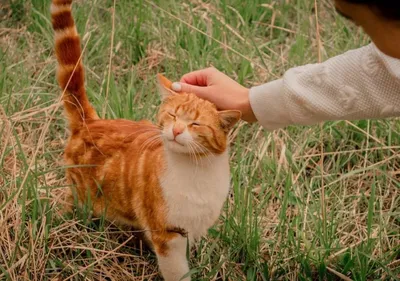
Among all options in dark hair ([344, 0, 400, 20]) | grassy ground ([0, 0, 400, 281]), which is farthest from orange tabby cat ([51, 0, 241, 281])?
dark hair ([344, 0, 400, 20])

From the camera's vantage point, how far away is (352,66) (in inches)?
83.0

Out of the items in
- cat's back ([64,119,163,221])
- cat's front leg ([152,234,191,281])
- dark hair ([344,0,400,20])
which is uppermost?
dark hair ([344,0,400,20])

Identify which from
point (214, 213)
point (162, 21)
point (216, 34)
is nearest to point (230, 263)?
point (214, 213)

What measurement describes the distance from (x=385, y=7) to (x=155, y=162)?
1.09 meters

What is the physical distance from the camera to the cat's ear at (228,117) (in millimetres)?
2109

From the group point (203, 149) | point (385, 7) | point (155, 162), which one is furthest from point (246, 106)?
point (385, 7)

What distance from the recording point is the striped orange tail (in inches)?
97.9

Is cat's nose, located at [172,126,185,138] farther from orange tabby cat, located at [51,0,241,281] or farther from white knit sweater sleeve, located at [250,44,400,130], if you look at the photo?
white knit sweater sleeve, located at [250,44,400,130]

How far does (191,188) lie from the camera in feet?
7.25

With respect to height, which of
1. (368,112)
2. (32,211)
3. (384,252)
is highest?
(368,112)

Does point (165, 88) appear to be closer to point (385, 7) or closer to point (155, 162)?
point (155, 162)

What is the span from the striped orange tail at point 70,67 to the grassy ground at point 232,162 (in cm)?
15

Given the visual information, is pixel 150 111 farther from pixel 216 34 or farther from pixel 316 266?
pixel 316 266

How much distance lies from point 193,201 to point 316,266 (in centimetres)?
50
